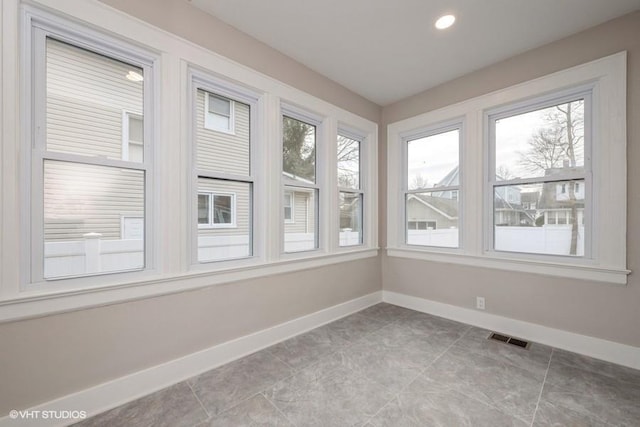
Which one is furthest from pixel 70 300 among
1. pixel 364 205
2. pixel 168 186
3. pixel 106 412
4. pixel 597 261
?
pixel 597 261

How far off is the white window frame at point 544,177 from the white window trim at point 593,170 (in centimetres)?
4

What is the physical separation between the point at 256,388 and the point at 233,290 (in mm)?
765

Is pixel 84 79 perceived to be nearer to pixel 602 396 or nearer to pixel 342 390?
pixel 342 390

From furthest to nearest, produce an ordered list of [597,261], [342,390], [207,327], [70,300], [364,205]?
[364,205]
[597,261]
[207,327]
[342,390]
[70,300]

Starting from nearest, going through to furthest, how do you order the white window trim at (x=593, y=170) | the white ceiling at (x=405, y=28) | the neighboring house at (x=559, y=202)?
the white ceiling at (x=405, y=28) → the white window trim at (x=593, y=170) → the neighboring house at (x=559, y=202)

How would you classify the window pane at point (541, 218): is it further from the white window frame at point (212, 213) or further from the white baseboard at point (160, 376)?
the white window frame at point (212, 213)

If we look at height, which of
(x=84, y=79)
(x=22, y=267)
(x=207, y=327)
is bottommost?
(x=207, y=327)

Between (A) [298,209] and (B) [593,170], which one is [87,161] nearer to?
(A) [298,209]

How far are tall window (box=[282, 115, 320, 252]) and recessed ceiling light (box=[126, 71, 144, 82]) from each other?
4.10ft

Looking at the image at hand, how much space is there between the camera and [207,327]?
212 centimetres

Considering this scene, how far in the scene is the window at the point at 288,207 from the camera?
278 cm

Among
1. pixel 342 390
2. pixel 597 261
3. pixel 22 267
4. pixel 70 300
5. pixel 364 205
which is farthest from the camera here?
pixel 364 205

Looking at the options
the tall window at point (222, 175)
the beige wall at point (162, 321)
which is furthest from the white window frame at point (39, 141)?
the tall window at point (222, 175)

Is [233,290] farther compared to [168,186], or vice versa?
[233,290]
